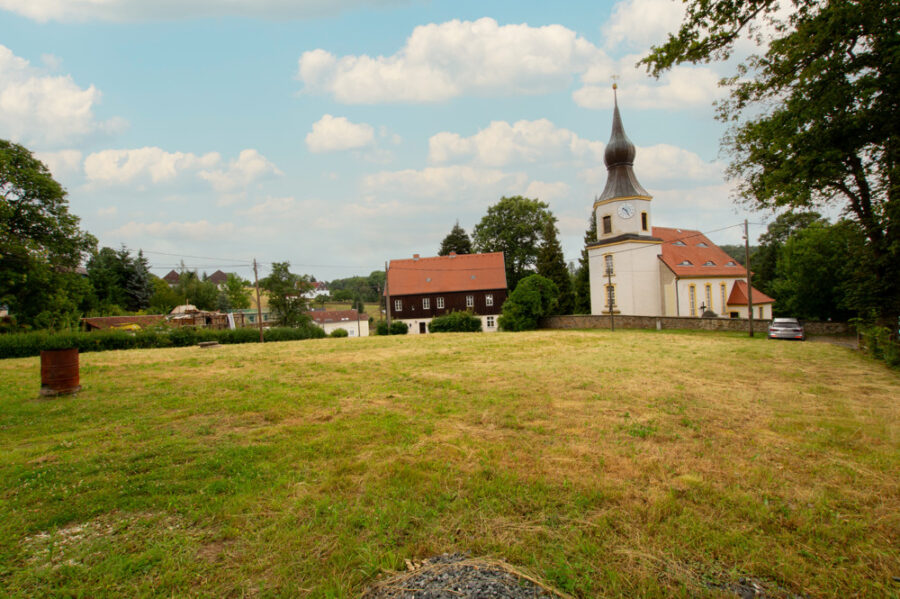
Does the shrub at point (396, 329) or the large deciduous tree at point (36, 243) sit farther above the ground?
the large deciduous tree at point (36, 243)

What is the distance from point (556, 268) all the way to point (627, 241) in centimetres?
821

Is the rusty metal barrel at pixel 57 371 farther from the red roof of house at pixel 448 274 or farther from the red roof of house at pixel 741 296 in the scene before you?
the red roof of house at pixel 741 296

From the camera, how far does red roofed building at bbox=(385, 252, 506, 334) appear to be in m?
45.5

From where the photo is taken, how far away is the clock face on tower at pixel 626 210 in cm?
3984

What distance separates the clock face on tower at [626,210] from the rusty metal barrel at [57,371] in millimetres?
41036

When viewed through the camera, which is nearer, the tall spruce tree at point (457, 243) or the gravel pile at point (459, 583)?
the gravel pile at point (459, 583)

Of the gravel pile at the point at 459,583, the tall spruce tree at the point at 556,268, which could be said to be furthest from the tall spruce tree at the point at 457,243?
the gravel pile at the point at 459,583

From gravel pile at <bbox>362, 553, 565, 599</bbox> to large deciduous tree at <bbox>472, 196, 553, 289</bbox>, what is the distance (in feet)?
160

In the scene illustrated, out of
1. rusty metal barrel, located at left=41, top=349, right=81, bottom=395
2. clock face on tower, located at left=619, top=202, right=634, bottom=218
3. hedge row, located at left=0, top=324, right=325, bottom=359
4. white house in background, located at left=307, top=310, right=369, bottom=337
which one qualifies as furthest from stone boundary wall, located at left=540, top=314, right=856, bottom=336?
rusty metal barrel, located at left=41, top=349, right=81, bottom=395

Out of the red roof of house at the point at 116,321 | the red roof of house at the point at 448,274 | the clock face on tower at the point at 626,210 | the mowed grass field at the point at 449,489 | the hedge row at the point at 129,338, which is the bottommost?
the mowed grass field at the point at 449,489

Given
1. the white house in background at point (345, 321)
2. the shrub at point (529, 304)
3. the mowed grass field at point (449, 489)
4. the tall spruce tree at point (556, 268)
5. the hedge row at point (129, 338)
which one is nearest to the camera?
the mowed grass field at point (449, 489)

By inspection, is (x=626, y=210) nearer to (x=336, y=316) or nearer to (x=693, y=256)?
(x=693, y=256)

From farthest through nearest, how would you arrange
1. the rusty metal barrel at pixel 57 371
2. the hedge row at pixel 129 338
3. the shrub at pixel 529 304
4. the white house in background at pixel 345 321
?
1. the white house in background at pixel 345 321
2. the shrub at pixel 529 304
3. the hedge row at pixel 129 338
4. the rusty metal barrel at pixel 57 371

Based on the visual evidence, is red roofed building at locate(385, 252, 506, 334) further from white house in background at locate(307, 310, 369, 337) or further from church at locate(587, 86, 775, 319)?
white house in background at locate(307, 310, 369, 337)
